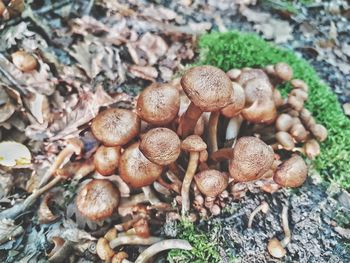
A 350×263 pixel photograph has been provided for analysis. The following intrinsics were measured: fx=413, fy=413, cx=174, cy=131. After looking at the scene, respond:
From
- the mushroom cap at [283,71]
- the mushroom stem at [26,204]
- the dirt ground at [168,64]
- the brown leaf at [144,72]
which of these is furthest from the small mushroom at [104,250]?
the mushroom cap at [283,71]

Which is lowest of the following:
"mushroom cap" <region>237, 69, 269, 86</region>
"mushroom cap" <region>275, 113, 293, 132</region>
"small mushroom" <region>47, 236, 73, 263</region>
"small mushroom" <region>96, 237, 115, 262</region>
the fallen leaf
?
"small mushroom" <region>47, 236, 73, 263</region>

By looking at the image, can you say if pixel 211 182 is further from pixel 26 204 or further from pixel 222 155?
pixel 26 204

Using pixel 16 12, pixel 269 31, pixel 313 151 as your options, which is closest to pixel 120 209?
pixel 313 151

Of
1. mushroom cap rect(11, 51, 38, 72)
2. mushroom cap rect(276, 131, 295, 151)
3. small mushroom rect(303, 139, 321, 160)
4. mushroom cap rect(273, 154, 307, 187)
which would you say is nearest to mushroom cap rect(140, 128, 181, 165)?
mushroom cap rect(273, 154, 307, 187)

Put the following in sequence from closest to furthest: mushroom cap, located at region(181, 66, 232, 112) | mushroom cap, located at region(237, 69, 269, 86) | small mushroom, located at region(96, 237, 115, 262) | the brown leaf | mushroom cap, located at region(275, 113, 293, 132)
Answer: mushroom cap, located at region(181, 66, 232, 112) → small mushroom, located at region(96, 237, 115, 262) → mushroom cap, located at region(275, 113, 293, 132) → mushroom cap, located at region(237, 69, 269, 86) → the brown leaf

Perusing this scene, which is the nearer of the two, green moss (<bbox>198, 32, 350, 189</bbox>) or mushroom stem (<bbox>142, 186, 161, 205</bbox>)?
mushroom stem (<bbox>142, 186, 161, 205</bbox>)

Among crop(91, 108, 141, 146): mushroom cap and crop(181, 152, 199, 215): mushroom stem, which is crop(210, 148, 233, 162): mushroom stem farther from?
crop(91, 108, 141, 146): mushroom cap

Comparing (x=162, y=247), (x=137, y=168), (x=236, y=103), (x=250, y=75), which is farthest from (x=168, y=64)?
(x=162, y=247)

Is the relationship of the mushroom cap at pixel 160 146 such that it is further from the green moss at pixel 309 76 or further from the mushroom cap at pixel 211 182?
the green moss at pixel 309 76
